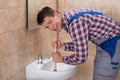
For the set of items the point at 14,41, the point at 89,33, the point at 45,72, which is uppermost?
the point at 89,33

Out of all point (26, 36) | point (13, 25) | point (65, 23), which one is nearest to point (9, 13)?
point (13, 25)

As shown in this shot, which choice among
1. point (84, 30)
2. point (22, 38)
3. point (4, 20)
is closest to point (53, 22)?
point (84, 30)

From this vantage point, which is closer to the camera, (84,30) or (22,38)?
(84,30)

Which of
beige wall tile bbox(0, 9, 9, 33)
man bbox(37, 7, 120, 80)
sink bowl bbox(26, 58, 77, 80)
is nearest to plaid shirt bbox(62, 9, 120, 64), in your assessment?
man bbox(37, 7, 120, 80)

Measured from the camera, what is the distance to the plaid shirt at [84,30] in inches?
59.5

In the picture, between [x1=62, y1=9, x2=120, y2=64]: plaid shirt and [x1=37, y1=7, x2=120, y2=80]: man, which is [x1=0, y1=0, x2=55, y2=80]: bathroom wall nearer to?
[x1=37, y1=7, x2=120, y2=80]: man

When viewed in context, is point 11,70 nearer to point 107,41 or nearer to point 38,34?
point 38,34

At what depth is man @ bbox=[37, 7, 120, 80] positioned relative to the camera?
152cm

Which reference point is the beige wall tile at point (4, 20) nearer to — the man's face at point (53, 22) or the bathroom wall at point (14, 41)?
the bathroom wall at point (14, 41)

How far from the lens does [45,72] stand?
200cm

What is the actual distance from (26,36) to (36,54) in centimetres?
33

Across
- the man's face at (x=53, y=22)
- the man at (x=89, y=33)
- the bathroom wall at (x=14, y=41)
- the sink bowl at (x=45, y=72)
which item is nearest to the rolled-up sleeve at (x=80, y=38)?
the man at (x=89, y=33)

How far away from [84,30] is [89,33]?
0.14 meters

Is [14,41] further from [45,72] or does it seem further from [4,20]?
[45,72]
